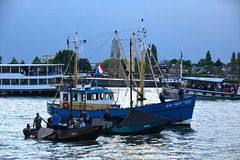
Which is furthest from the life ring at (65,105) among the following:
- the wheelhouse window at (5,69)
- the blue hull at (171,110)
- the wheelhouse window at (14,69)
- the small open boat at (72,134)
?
the wheelhouse window at (5,69)

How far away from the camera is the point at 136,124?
112 ft

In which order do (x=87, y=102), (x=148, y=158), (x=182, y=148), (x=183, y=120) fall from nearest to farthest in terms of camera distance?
1. (x=148, y=158)
2. (x=182, y=148)
3. (x=183, y=120)
4. (x=87, y=102)

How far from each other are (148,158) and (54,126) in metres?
9.04

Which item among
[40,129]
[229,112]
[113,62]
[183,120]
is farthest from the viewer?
[229,112]

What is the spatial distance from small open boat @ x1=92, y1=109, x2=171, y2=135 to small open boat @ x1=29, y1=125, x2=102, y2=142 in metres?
2.95

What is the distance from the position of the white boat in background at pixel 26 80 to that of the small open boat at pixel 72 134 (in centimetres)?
6089

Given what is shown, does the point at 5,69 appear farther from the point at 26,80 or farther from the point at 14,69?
the point at 26,80

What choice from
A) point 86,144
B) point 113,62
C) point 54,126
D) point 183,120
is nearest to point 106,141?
point 86,144

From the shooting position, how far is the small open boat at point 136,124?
112ft

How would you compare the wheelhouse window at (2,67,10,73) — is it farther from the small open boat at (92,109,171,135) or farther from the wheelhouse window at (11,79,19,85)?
the small open boat at (92,109,171,135)

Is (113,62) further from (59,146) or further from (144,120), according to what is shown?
(59,146)

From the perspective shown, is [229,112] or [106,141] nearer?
[106,141]

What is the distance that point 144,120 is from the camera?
34156mm

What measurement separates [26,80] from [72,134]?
6537cm
